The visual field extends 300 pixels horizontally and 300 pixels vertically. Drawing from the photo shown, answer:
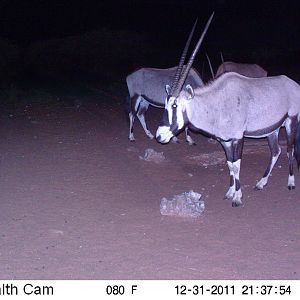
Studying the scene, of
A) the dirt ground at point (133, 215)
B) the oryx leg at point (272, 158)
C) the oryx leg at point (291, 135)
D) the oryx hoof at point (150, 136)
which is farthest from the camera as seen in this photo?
the oryx hoof at point (150, 136)

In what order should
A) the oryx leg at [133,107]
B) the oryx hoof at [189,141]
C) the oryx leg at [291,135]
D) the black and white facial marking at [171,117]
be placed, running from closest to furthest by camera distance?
the black and white facial marking at [171,117]
the oryx leg at [291,135]
the oryx hoof at [189,141]
the oryx leg at [133,107]

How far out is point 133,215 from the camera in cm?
727

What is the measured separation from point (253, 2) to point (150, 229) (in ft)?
157

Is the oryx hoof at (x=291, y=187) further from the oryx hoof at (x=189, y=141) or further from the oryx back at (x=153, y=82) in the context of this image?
the oryx back at (x=153, y=82)

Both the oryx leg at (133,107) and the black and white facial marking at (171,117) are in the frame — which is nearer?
the black and white facial marking at (171,117)

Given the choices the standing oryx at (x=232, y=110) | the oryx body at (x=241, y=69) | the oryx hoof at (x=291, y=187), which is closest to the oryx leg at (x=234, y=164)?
the standing oryx at (x=232, y=110)

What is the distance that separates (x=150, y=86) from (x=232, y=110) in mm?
4273

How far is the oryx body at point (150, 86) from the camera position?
11469mm

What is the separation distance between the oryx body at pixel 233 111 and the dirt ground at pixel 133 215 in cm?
91

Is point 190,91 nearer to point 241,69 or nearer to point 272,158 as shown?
point 272,158

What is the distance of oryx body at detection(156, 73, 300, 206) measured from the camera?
24.9ft

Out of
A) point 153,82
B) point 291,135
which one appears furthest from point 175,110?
point 153,82
